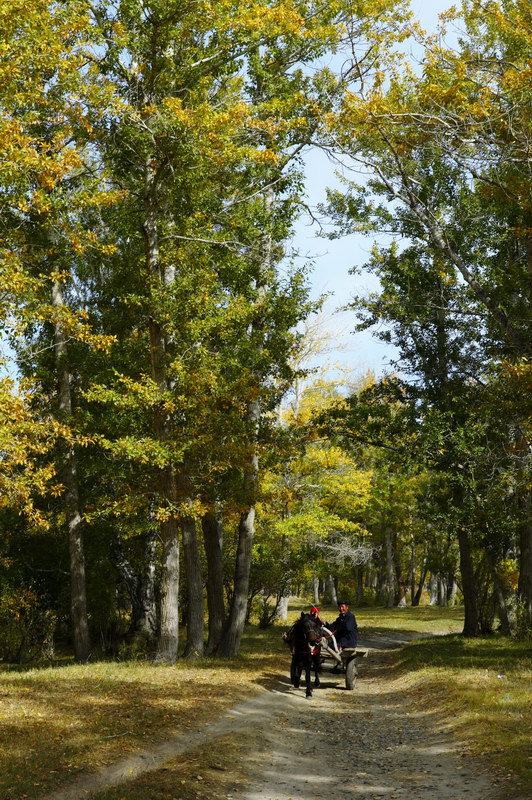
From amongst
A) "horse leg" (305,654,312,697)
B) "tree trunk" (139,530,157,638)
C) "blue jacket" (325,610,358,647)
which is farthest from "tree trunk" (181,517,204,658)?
"tree trunk" (139,530,157,638)

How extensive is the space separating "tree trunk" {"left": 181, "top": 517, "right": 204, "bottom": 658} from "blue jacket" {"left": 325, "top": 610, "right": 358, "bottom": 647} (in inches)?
145

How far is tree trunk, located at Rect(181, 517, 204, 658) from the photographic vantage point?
62.1 ft

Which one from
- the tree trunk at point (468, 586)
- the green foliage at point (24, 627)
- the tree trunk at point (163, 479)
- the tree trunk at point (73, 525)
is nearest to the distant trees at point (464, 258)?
the tree trunk at point (468, 586)

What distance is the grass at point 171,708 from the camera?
25.9 feet

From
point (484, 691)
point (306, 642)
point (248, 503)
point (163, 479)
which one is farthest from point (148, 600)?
point (484, 691)

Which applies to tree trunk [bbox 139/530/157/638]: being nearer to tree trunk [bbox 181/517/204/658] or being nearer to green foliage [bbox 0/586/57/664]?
green foliage [bbox 0/586/57/664]

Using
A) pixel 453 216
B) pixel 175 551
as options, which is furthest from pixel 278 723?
pixel 453 216

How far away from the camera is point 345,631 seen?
679 inches

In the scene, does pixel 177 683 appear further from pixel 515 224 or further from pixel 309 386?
pixel 309 386

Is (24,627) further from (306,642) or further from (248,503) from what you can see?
(306,642)

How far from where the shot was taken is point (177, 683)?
14281mm

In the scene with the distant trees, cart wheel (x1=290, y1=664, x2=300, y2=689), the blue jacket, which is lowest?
cart wheel (x1=290, y1=664, x2=300, y2=689)

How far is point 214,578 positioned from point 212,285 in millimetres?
8473

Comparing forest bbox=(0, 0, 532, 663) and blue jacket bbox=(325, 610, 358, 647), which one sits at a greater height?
forest bbox=(0, 0, 532, 663)
